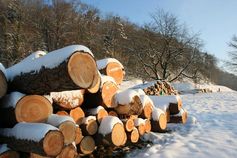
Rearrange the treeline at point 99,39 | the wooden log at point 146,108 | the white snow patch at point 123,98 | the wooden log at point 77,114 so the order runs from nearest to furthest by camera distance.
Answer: the wooden log at point 77,114
the white snow patch at point 123,98
the wooden log at point 146,108
the treeline at point 99,39

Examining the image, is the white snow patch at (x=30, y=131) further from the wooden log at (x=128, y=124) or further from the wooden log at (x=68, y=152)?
the wooden log at (x=128, y=124)

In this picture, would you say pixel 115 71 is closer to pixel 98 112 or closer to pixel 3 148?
pixel 98 112

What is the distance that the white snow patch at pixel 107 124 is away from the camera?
5.21 m

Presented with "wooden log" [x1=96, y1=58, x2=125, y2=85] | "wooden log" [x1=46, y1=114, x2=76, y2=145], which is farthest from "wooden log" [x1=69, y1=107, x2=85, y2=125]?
Result: "wooden log" [x1=96, y1=58, x2=125, y2=85]

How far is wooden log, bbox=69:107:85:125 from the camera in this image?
5125mm

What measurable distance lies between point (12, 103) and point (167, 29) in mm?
22296

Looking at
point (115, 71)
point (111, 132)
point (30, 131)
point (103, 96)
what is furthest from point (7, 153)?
point (115, 71)

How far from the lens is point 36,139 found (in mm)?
3855

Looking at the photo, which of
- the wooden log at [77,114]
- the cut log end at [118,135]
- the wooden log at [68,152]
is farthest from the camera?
the cut log end at [118,135]

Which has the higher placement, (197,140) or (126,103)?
(126,103)

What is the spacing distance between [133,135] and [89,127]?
1.02 metres

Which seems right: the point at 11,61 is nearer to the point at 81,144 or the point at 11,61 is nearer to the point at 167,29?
the point at 167,29

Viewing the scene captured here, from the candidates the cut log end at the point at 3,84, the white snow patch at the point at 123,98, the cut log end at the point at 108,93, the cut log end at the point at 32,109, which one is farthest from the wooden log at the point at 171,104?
the cut log end at the point at 3,84

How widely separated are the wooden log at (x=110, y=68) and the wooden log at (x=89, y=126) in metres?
1.34
